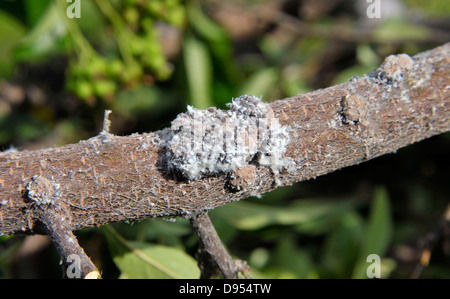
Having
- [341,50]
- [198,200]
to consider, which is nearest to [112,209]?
[198,200]

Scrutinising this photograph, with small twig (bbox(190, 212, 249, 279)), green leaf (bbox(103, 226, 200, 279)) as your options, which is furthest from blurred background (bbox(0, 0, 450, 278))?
small twig (bbox(190, 212, 249, 279))

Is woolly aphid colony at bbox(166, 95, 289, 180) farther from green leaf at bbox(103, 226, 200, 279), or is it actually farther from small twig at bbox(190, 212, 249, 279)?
green leaf at bbox(103, 226, 200, 279)

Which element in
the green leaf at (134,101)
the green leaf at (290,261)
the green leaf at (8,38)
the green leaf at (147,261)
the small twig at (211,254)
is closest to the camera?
the small twig at (211,254)

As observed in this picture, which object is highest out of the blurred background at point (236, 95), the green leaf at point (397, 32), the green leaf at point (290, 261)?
the green leaf at point (397, 32)

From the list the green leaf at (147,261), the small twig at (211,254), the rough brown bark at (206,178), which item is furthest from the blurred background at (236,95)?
the rough brown bark at (206,178)

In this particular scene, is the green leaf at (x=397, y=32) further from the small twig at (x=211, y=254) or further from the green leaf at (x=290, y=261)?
the small twig at (x=211, y=254)
